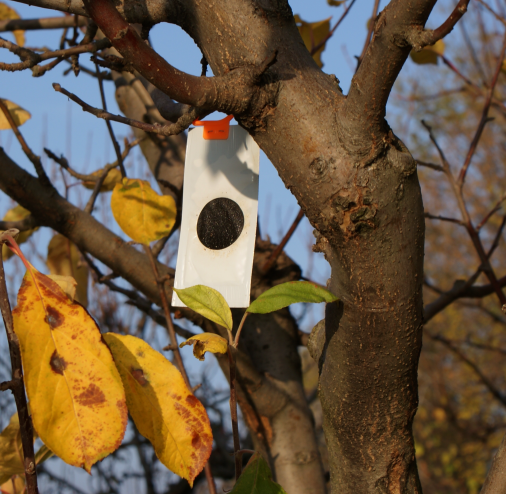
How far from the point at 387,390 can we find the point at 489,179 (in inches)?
203

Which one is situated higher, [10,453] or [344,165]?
[344,165]

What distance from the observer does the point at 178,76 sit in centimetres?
43

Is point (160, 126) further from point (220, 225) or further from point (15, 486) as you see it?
point (15, 486)

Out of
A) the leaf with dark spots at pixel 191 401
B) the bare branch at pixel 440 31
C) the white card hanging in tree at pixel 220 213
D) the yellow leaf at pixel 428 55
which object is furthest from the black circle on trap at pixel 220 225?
the yellow leaf at pixel 428 55

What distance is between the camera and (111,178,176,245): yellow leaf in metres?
0.70

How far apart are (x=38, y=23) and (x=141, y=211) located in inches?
25.1

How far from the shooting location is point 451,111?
18.8ft

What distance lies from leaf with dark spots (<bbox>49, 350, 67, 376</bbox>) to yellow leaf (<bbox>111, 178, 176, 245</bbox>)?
0.29 meters

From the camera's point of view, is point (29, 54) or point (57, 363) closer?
point (57, 363)

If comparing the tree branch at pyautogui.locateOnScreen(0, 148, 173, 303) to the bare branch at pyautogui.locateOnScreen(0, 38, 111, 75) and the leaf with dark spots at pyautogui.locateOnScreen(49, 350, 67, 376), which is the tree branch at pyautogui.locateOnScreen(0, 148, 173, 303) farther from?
the leaf with dark spots at pyautogui.locateOnScreen(49, 350, 67, 376)

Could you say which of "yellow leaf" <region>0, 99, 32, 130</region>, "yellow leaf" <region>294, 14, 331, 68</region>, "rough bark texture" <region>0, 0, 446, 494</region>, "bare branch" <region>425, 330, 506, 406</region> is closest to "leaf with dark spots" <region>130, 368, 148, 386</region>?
"rough bark texture" <region>0, 0, 446, 494</region>

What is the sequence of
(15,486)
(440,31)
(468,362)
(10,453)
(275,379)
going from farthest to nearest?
(468,362) < (275,379) < (15,486) < (10,453) < (440,31)

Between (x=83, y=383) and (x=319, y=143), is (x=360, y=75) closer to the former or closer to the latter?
(x=319, y=143)

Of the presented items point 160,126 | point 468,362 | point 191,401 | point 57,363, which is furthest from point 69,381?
point 468,362
